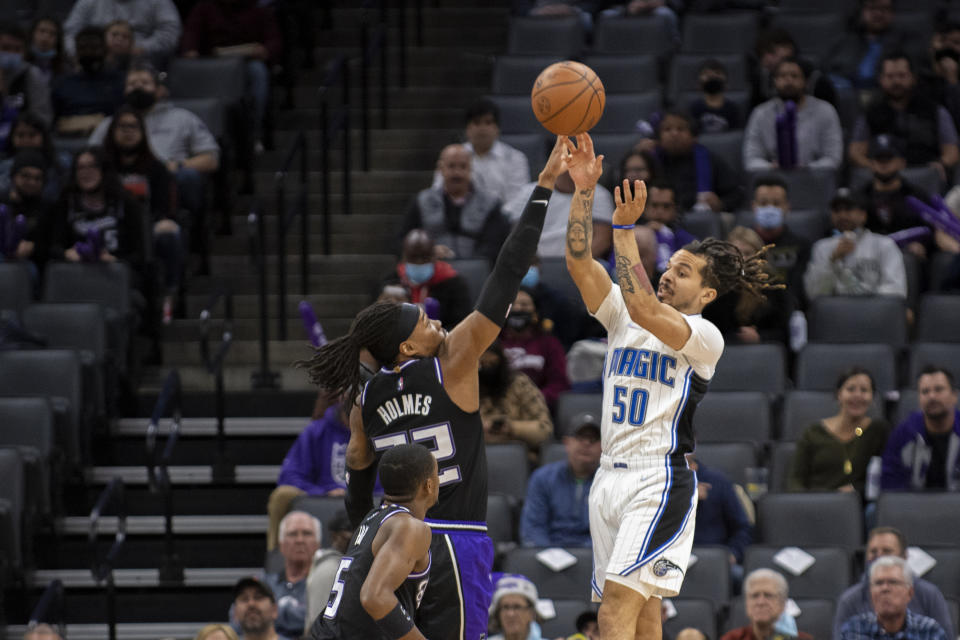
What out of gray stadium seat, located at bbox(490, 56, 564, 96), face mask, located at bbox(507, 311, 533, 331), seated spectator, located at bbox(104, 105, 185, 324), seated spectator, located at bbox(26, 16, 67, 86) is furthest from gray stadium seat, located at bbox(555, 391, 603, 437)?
seated spectator, located at bbox(26, 16, 67, 86)

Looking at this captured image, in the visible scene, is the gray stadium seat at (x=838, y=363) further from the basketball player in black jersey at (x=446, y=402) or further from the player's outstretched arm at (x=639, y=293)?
the basketball player in black jersey at (x=446, y=402)

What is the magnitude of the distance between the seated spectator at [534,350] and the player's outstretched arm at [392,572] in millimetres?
4982

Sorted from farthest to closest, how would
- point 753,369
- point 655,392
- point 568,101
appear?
1. point 753,369
2. point 568,101
3. point 655,392

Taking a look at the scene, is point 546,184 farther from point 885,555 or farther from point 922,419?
point 922,419

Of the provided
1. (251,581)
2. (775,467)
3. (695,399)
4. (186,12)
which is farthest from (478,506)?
(186,12)

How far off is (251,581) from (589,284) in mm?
3414

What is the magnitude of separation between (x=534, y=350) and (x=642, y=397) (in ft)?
14.5

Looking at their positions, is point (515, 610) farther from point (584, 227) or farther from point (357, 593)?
point (357, 593)

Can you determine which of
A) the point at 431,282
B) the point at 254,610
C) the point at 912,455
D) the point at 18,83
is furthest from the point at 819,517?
the point at 18,83

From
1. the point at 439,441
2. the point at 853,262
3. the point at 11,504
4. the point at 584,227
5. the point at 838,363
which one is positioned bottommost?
the point at 11,504

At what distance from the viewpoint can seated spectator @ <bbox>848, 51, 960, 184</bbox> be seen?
12.3m

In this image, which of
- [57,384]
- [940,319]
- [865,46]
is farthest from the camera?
[865,46]

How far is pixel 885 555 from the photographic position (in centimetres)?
877

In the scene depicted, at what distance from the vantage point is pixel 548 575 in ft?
30.3
